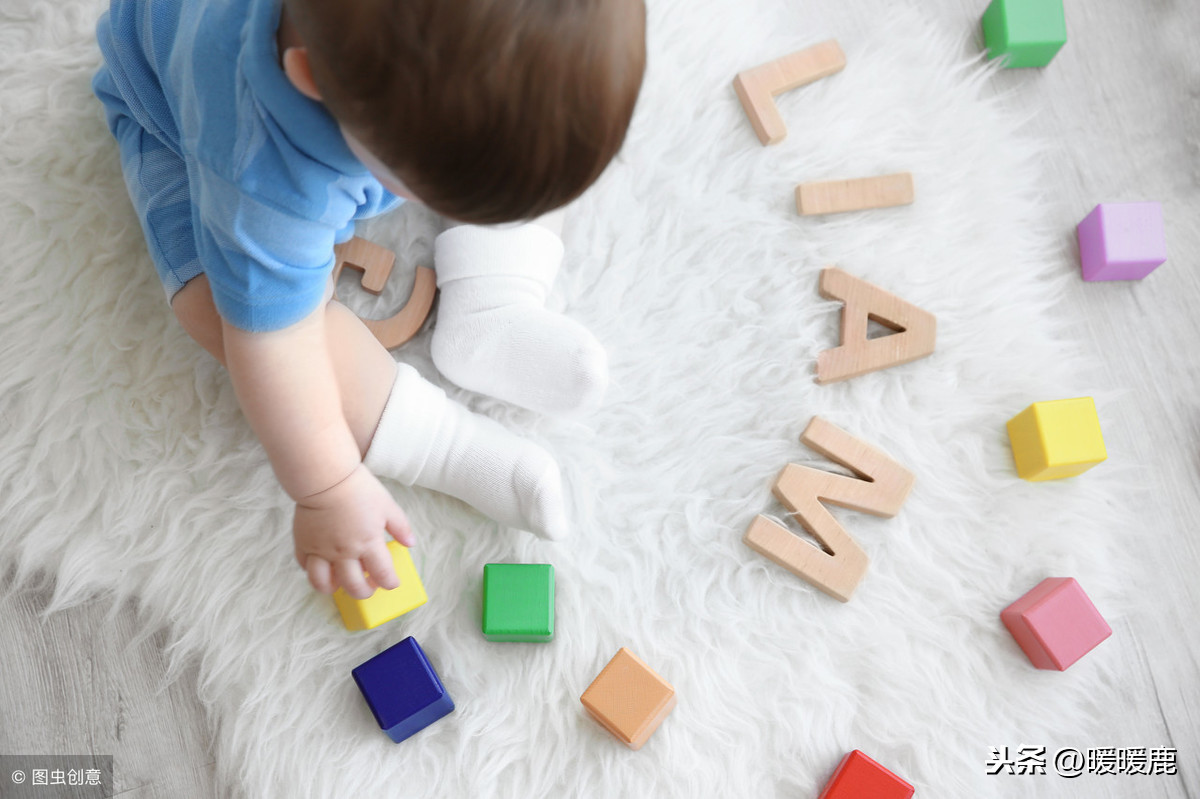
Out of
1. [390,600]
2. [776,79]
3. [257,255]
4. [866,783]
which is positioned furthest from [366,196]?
[866,783]

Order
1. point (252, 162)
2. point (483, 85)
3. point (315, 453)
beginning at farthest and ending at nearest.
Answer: point (315, 453)
point (252, 162)
point (483, 85)

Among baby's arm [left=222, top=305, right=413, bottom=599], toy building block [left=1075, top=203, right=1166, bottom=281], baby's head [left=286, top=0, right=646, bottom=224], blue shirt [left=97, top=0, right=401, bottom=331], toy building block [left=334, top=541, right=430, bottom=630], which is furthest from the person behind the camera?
toy building block [left=1075, top=203, right=1166, bottom=281]

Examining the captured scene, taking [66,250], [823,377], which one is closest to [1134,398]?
[823,377]

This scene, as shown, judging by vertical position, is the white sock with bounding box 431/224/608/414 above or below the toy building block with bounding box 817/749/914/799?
above

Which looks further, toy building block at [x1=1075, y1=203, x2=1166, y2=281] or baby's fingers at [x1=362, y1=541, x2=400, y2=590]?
toy building block at [x1=1075, y1=203, x2=1166, y2=281]

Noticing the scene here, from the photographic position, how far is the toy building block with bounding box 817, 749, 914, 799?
0.71m

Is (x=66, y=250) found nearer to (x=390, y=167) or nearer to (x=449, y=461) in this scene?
(x=449, y=461)

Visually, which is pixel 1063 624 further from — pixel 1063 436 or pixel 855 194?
pixel 855 194

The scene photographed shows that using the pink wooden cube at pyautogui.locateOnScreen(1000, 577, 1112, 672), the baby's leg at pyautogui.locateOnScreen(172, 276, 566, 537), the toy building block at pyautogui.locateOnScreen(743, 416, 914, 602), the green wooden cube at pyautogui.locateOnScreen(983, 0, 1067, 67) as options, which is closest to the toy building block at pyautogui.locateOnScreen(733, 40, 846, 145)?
the green wooden cube at pyautogui.locateOnScreen(983, 0, 1067, 67)

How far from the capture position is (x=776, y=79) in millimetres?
873

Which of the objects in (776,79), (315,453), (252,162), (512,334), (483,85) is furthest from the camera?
(776,79)

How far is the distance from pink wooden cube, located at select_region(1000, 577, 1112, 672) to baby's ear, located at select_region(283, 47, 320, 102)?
0.70 m

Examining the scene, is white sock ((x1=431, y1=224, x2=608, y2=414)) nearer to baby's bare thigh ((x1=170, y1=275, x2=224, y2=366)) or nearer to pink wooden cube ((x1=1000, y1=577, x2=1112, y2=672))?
baby's bare thigh ((x1=170, y1=275, x2=224, y2=366))

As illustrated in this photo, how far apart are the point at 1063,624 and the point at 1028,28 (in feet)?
2.01
